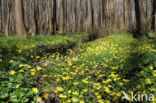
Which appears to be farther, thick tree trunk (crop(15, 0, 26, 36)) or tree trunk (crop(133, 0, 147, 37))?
thick tree trunk (crop(15, 0, 26, 36))

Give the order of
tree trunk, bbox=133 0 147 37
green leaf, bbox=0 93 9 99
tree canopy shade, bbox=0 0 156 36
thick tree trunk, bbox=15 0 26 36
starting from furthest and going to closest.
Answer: tree canopy shade, bbox=0 0 156 36 < thick tree trunk, bbox=15 0 26 36 < tree trunk, bbox=133 0 147 37 < green leaf, bbox=0 93 9 99

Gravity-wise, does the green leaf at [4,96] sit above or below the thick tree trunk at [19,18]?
below

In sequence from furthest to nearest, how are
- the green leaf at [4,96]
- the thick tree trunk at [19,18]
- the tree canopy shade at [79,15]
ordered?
the tree canopy shade at [79,15] < the thick tree trunk at [19,18] < the green leaf at [4,96]

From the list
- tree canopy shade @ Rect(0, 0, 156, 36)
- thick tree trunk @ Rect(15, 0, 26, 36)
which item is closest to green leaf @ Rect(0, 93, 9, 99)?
thick tree trunk @ Rect(15, 0, 26, 36)

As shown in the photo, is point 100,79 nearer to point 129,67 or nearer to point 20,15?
point 129,67

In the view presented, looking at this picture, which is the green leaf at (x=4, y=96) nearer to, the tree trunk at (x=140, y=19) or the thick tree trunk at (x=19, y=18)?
the tree trunk at (x=140, y=19)

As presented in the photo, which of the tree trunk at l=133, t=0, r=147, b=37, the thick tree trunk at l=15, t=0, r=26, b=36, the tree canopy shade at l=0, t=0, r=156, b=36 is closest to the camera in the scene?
the tree trunk at l=133, t=0, r=147, b=37

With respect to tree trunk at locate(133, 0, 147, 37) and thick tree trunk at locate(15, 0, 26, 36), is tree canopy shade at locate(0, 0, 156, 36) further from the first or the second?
tree trunk at locate(133, 0, 147, 37)

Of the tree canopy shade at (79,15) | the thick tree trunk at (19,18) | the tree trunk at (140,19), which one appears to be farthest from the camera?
the tree canopy shade at (79,15)

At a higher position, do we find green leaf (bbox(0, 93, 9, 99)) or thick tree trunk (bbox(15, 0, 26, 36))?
thick tree trunk (bbox(15, 0, 26, 36))

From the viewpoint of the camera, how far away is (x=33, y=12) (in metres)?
9.38

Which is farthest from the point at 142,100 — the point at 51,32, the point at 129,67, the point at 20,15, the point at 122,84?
the point at 51,32

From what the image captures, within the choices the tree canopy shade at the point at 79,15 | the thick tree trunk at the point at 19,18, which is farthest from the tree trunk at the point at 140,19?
the thick tree trunk at the point at 19,18

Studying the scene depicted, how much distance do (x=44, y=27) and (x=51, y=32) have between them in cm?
58
